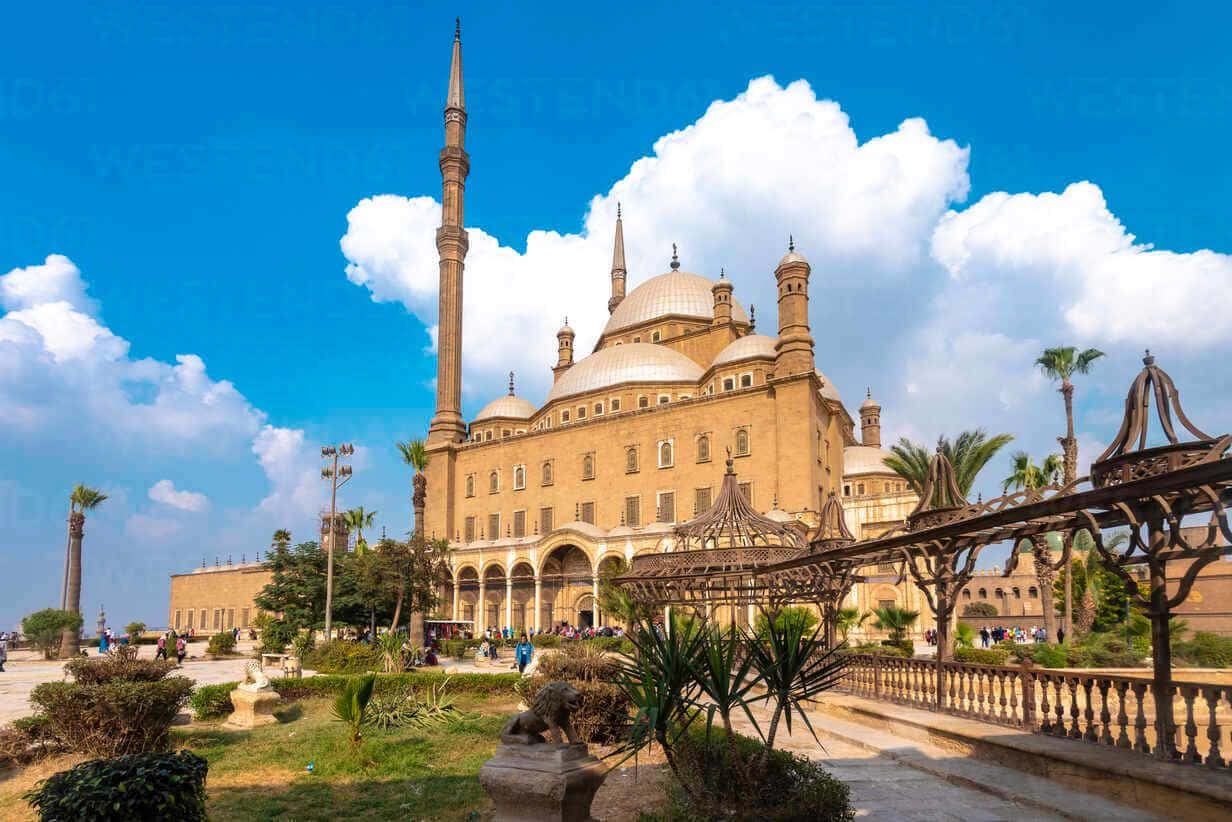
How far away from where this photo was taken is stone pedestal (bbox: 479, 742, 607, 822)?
18.2 ft

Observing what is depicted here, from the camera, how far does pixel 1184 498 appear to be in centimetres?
604

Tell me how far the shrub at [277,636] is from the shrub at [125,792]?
26106mm

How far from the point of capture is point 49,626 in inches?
1371

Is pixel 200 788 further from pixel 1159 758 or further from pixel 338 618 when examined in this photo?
pixel 338 618

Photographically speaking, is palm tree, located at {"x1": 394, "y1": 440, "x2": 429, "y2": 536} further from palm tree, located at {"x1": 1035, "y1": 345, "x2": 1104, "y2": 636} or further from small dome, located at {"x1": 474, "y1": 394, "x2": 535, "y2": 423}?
palm tree, located at {"x1": 1035, "y1": 345, "x2": 1104, "y2": 636}

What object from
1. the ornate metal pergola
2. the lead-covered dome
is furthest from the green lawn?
the lead-covered dome

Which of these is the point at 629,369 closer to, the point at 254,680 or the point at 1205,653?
the point at 1205,653

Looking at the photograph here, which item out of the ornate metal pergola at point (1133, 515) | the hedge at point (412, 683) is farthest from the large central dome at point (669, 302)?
the ornate metal pergola at point (1133, 515)

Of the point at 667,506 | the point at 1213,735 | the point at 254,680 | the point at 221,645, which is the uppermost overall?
the point at 667,506

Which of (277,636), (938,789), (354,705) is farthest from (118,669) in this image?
(277,636)

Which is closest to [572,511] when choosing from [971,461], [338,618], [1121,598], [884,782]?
[338,618]

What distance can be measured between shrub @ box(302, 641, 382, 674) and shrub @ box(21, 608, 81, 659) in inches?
742

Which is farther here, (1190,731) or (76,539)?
(76,539)

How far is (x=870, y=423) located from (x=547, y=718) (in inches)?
2093
